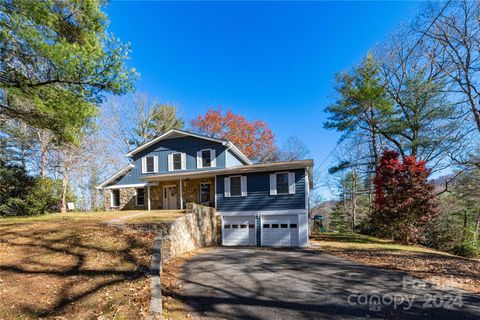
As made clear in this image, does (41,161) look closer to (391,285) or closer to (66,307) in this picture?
(66,307)

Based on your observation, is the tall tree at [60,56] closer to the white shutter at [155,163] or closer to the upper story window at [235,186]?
the upper story window at [235,186]

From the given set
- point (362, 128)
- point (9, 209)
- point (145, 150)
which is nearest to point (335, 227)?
point (362, 128)

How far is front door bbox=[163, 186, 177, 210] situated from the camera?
18.7 m

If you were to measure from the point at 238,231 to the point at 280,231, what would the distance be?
8.65 ft

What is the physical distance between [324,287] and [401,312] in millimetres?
1763

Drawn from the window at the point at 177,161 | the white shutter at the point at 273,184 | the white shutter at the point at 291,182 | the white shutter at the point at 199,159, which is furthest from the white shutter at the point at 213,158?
the white shutter at the point at 291,182

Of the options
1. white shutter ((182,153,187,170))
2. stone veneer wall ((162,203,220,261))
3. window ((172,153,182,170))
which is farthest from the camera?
window ((172,153,182,170))

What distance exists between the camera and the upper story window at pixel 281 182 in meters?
14.9

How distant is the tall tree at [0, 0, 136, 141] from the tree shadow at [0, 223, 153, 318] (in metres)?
3.97

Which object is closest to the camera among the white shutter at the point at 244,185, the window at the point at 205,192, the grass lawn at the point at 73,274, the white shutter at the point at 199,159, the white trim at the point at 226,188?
the grass lawn at the point at 73,274

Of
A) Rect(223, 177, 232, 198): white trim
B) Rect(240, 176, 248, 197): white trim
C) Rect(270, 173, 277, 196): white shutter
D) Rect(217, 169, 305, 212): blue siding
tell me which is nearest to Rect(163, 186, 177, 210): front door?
Rect(217, 169, 305, 212): blue siding

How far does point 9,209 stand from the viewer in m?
17.6

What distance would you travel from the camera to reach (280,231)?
14859mm

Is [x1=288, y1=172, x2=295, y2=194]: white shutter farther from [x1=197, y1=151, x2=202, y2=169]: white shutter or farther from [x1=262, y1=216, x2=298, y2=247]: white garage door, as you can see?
[x1=197, y1=151, x2=202, y2=169]: white shutter
